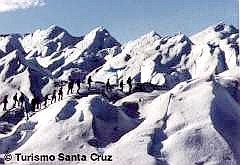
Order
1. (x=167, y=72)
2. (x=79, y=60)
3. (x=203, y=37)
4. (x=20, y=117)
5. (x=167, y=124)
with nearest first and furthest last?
(x=167, y=124) < (x=20, y=117) < (x=167, y=72) < (x=79, y=60) < (x=203, y=37)

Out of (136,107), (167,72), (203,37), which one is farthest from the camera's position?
(203,37)

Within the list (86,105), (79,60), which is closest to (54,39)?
(79,60)

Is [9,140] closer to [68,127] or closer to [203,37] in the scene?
[68,127]

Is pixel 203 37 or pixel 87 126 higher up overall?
pixel 87 126

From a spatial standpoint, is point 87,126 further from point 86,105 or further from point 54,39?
point 54,39

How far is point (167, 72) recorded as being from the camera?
139 metres

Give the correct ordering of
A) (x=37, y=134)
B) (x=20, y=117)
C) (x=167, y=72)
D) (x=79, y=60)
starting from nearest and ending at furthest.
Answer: (x=37, y=134) → (x=20, y=117) → (x=167, y=72) → (x=79, y=60)

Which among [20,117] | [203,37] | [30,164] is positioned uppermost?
[30,164]

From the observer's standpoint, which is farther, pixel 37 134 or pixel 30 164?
pixel 37 134

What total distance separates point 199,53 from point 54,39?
200 feet

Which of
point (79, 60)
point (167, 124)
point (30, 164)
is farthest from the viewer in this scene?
point (79, 60)

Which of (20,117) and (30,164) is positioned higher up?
(30,164)

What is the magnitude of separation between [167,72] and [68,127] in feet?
320

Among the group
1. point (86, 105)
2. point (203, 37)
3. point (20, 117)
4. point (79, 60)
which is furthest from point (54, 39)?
point (86, 105)
